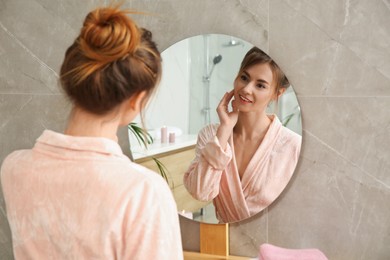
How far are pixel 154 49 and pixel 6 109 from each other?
4.16 feet

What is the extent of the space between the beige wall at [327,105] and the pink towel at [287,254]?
0.10 m

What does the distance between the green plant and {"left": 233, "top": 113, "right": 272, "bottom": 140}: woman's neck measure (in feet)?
0.97

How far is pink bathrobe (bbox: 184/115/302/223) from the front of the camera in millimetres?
1687

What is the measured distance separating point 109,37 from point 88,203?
0.97ft

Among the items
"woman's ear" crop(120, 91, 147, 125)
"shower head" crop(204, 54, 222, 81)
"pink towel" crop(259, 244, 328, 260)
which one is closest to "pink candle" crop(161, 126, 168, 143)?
"shower head" crop(204, 54, 222, 81)

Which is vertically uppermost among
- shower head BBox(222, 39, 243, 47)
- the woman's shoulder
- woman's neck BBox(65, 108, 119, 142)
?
shower head BBox(222, 39, 243, 47)

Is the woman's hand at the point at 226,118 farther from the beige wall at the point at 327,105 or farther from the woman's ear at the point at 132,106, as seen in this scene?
the woman's ear at the point at 132,106

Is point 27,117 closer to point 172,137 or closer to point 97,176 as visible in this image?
point 172,137

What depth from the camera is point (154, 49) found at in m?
1.01

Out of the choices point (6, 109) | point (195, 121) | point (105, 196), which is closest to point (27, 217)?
point (105, 196)

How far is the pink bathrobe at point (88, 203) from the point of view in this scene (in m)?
0.91

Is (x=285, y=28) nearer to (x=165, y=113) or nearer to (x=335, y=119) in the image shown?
(x=335, y=119)

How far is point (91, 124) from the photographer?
3.21 feet

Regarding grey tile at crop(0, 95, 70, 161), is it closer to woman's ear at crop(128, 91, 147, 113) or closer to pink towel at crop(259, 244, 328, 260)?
pink towel at crop(259, 244, 328, 260)
